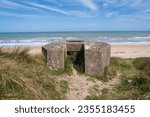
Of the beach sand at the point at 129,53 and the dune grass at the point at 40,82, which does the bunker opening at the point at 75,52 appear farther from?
the beach sand at the point at 129,53

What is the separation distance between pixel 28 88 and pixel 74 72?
1.75m

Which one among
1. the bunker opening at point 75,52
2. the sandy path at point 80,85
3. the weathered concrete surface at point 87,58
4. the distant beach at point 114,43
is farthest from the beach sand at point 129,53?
the sandy path at point 80,85

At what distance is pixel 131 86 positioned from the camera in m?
4.09

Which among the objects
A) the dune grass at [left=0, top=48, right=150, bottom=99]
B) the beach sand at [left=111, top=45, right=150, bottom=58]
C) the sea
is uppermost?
the dune grass at [left=0, top=48, right=150, bottom=99]

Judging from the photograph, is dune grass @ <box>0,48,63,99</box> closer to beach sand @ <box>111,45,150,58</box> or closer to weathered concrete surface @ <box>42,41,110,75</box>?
weathered concrete surface @ <box>42,41,110,75</box>

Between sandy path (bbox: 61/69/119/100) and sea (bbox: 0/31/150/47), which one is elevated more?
sandy path (bbox: 61/69/119/100)

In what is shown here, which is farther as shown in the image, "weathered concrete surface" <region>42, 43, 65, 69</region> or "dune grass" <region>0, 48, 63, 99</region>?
"weathered concrete surface" <region>42, 43, 65, 69</region>

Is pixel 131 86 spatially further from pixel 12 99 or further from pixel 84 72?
pixel 12 99

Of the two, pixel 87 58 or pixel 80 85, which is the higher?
pixel 87 58

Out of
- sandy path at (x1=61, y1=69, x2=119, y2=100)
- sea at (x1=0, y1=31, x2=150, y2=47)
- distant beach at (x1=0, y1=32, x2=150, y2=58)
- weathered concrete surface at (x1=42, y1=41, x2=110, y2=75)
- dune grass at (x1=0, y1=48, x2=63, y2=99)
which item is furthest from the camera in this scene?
sea at (x1=0, y1=31, x2=150, y2=47)

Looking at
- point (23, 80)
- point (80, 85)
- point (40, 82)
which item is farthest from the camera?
point (80, 85)

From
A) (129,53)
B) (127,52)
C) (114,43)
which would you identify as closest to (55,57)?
(129,53)

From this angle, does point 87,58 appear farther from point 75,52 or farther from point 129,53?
point 129,53

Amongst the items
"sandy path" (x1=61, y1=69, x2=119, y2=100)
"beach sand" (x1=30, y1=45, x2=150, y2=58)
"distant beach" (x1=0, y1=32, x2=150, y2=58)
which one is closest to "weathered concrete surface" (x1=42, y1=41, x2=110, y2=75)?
"sandy path" (x1=61, y1=69, x2=119, y2=100)
